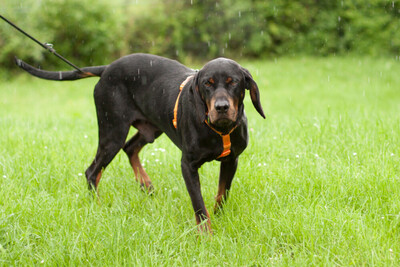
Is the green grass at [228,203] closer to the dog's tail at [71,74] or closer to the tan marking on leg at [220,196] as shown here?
the tan marking on leg at [220,196]

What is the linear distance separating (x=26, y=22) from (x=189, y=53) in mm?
4757

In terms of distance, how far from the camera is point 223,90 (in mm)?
2734

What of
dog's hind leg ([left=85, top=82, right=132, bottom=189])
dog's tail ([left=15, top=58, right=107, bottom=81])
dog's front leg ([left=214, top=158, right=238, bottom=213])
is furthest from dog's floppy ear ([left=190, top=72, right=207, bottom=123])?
dog's tail ([left=15, top=58, right=107, bottom=81])

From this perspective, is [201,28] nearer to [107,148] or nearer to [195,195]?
[107,148]

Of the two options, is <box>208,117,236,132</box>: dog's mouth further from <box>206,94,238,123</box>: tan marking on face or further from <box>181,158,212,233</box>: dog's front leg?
<box>181,158,212,233</box>: dog's front leg

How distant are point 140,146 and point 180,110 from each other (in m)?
1.05

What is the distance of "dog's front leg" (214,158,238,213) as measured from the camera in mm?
3188

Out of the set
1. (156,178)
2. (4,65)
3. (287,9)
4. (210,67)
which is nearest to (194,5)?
(287,9)

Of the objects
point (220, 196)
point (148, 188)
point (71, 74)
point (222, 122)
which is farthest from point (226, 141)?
point (71, 74)

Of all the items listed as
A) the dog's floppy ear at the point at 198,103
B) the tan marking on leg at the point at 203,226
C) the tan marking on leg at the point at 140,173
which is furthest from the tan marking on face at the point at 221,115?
the tan marking on leg at the point at 140,173

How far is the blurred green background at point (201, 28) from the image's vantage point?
1214 cm

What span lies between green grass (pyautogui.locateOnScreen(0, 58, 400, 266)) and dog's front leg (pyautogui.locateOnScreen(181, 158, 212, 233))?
4.3 inches

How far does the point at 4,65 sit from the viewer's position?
12.5 m

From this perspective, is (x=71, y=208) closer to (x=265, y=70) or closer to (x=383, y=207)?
(x=383, y=207)
